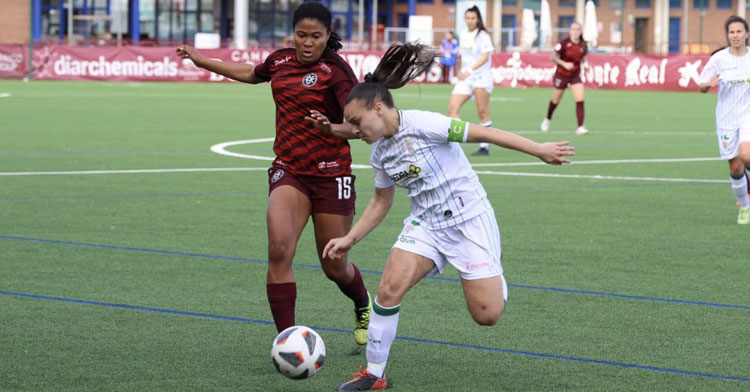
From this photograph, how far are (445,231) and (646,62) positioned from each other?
44564 mm

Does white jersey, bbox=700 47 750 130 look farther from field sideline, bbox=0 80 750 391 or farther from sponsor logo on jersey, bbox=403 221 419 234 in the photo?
sponsor logo on jersey, bbox=403 221 419 234

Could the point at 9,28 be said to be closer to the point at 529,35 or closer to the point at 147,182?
the point at 529,35

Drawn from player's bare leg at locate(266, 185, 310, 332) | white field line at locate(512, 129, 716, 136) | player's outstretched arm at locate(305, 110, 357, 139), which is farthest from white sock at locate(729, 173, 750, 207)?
white field line at locate(512, 129, 716, 136)

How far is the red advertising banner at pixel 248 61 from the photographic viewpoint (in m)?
49.0

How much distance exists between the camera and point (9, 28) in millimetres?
69688

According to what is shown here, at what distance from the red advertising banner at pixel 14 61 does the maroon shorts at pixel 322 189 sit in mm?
43517

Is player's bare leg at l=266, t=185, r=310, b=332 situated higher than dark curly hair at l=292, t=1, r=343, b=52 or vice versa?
dark curly hair at l=292, t=1, r=343, b=52

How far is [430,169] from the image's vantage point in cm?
671

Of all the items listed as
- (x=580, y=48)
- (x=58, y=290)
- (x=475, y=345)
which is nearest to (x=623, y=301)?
(x=475, y=345)

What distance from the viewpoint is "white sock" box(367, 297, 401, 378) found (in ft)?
21.5

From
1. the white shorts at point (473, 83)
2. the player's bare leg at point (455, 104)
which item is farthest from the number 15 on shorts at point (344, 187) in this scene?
the white shorts at point (473, 83)

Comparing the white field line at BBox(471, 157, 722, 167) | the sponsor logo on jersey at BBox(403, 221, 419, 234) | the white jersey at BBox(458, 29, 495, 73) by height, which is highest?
the white jersey at BBox(458, 29, 495, 73)

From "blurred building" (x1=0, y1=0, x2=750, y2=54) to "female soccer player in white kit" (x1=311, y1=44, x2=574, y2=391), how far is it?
2310 inches

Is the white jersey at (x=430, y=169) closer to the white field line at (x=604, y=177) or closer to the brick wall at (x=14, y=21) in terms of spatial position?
the white field line at (x=604, y=177)
